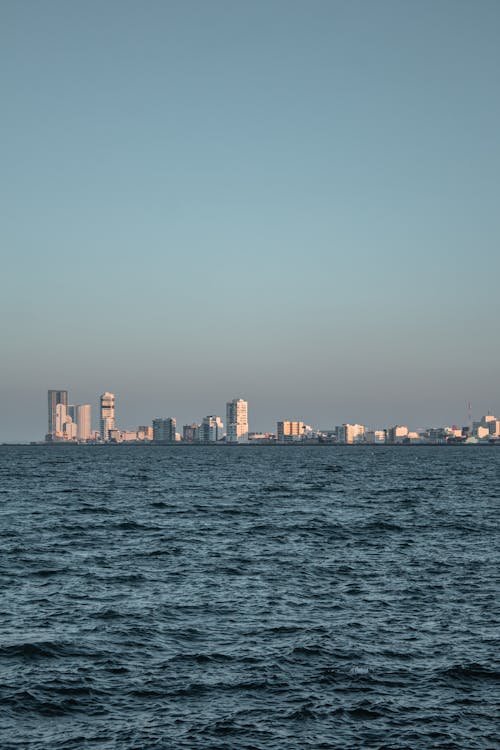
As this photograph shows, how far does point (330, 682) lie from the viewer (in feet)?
82.5

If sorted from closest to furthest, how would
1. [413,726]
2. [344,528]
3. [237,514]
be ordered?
[413,726] → [344,528] → [237,514]

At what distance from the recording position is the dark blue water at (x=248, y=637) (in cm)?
2156

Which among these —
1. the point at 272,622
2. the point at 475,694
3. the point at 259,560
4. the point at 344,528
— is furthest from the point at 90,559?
the point at 475,694

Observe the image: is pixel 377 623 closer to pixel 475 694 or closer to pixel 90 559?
pixel 475 694

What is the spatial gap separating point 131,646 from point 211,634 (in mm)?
3165

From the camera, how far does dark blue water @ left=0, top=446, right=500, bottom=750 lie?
70.7 ft

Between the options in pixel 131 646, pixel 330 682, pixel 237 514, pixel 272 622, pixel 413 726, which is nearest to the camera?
pixel 413 726

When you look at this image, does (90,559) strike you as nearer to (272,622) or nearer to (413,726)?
(272,622)

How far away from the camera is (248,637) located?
30.1 m

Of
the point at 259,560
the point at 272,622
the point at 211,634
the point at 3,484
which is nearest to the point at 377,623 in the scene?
the point at 272,622

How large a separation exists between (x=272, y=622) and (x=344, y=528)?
3146 cm

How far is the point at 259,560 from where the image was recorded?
46.6 m

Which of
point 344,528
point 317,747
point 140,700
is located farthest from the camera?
point 344,528

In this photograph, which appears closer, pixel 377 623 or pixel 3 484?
pixel 377 623
